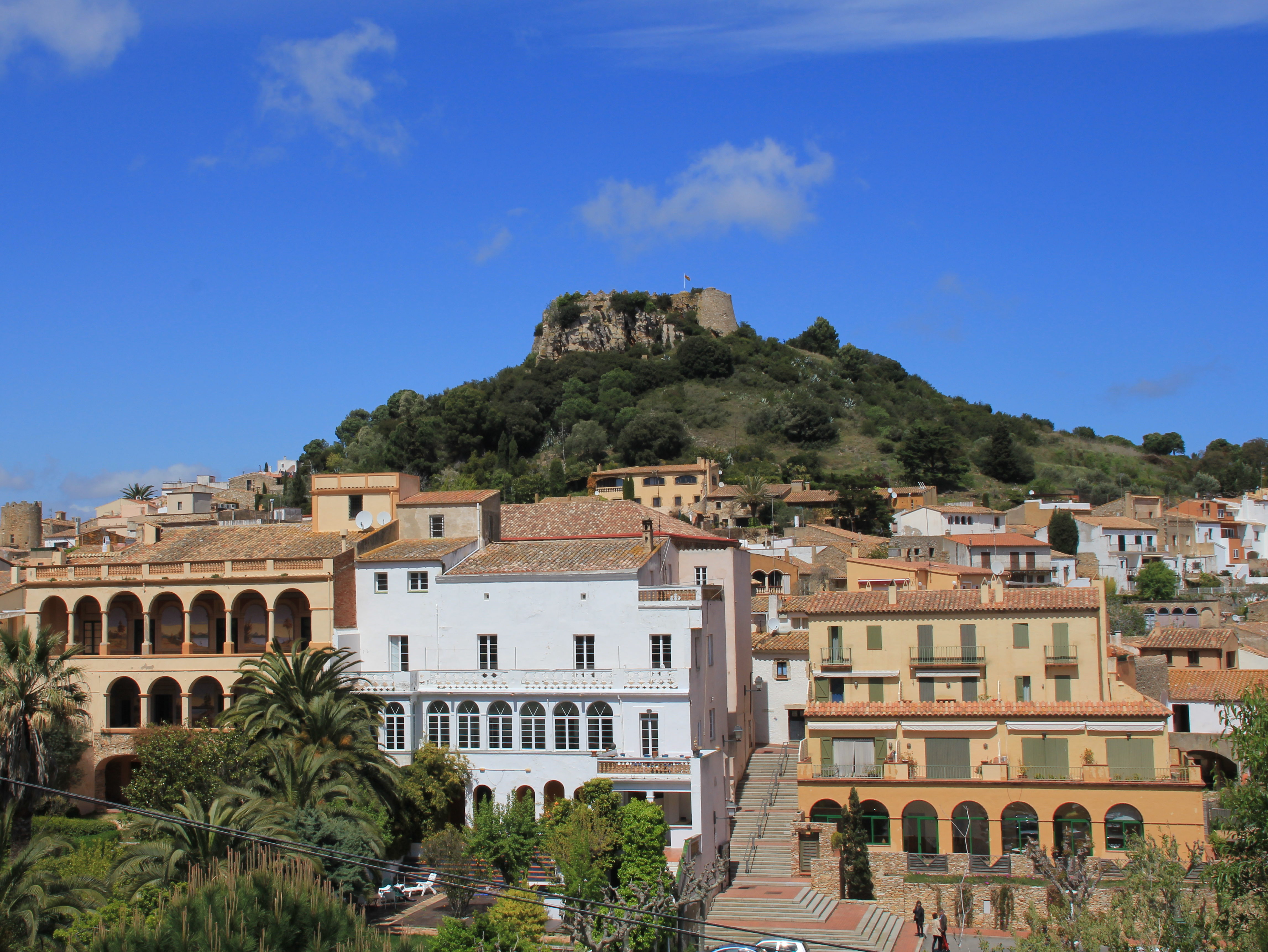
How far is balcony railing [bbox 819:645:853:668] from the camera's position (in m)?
44.6

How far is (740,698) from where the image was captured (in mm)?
48688

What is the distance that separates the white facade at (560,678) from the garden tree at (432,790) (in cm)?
67

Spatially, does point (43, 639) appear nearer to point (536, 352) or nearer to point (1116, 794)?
point (1116, 794)

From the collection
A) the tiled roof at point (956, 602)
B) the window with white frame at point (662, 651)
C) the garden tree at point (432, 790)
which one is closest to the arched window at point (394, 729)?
the garden tree at point (432, 790)

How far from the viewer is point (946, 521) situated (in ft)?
296

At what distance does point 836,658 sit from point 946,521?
1897 inches

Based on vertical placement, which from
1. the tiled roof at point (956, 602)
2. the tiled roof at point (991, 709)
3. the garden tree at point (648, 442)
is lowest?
the tiled roof at point (991, 709)

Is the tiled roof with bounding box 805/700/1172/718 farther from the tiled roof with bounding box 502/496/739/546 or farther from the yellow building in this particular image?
the tiled roof with bounding box 502/496/739/546

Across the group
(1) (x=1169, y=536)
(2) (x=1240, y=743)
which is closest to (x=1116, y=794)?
Result: (2) (x=1240, y=743)

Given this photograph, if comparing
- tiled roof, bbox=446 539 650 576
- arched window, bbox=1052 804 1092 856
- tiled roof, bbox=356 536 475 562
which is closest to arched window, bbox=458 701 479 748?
tiled roof, bbox=446 539 650 576

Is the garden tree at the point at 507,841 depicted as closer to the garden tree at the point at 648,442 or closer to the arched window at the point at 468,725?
the arched window at the point at 468,725

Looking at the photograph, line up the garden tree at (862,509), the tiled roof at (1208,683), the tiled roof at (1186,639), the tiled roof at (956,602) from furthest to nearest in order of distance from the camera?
the garden tree at (862,509) < the tiled roof at (1186,639) < the tiled roof at (1208,683) < the tiled roof at (956,602)

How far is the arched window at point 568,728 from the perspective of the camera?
3984 cm

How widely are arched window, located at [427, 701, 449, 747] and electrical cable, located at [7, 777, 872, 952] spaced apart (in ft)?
19.1
